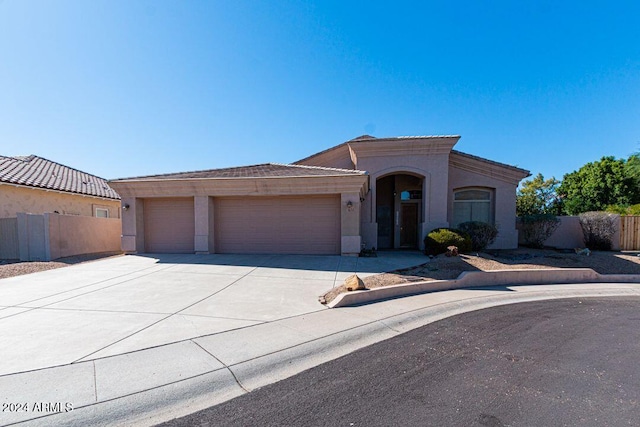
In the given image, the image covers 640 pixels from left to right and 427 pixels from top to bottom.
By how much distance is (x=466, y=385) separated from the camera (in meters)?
3.22

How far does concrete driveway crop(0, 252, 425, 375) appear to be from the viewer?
4.05 meters

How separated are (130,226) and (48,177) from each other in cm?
879

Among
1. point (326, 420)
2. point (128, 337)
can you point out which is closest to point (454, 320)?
point (326, 420)

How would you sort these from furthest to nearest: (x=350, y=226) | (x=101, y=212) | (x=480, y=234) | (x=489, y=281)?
1. (x=101, y=212)
2. (x=480, y=234)
3. (x=350, y=226)
4. (x=489, y=281)

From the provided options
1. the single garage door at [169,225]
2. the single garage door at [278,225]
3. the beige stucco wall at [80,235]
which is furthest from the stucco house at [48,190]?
the single garage door at [278,225]

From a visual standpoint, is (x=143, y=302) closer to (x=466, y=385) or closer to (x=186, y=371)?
(x=186, y=371)

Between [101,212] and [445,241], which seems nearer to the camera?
[445,241]

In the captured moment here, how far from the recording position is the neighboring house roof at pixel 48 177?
47.6 feet

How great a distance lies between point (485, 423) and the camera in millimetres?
2586

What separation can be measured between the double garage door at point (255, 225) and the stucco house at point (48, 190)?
20.7 ft

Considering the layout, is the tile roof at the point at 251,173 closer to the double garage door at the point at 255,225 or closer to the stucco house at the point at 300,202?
the stucco house at the point at 300,202

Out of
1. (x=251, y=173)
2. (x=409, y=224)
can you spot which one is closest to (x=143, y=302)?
(x=251, y=173)

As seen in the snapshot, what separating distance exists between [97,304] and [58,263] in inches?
297

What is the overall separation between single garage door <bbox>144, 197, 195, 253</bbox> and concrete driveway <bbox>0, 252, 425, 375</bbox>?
8.21 feet
